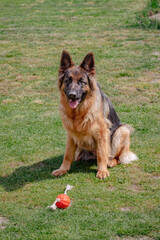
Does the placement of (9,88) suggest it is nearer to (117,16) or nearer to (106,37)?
(106,37)

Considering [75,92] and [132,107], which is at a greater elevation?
[75,92]

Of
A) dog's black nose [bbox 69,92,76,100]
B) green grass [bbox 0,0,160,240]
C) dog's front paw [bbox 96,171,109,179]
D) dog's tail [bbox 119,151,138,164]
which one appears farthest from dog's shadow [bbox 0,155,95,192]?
dog's black nose [bbox 69,92,76,100]

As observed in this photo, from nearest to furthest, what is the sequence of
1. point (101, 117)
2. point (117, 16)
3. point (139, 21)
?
point (101, 117)
point (139, 21)
point (117, 16)

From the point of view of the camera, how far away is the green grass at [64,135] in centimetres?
484

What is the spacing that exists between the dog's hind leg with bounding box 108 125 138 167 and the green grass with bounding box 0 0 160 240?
17cm

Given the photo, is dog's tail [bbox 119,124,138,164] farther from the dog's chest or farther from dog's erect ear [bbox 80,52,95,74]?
dog's erect ear [bbox 80,52,95,74]

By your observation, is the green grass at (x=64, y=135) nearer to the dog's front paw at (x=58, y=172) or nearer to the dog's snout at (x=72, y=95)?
the dog's front paw at (x=58, y=172)

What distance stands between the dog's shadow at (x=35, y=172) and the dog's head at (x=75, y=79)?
125 centimetres

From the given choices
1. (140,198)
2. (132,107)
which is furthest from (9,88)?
(140,198)

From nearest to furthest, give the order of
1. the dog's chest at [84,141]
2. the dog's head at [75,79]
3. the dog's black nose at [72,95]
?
1. the dog's black nose at [72,95]
2. the dog's head at [75,79]
3. the dog's chest at [84,141]

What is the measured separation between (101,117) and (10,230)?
8.19ft

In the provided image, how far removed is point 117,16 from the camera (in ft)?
65.1

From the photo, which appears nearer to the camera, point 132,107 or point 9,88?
point 132,107

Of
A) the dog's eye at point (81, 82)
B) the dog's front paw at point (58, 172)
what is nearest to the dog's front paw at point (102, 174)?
the dog's front paw at point (58, 172)
